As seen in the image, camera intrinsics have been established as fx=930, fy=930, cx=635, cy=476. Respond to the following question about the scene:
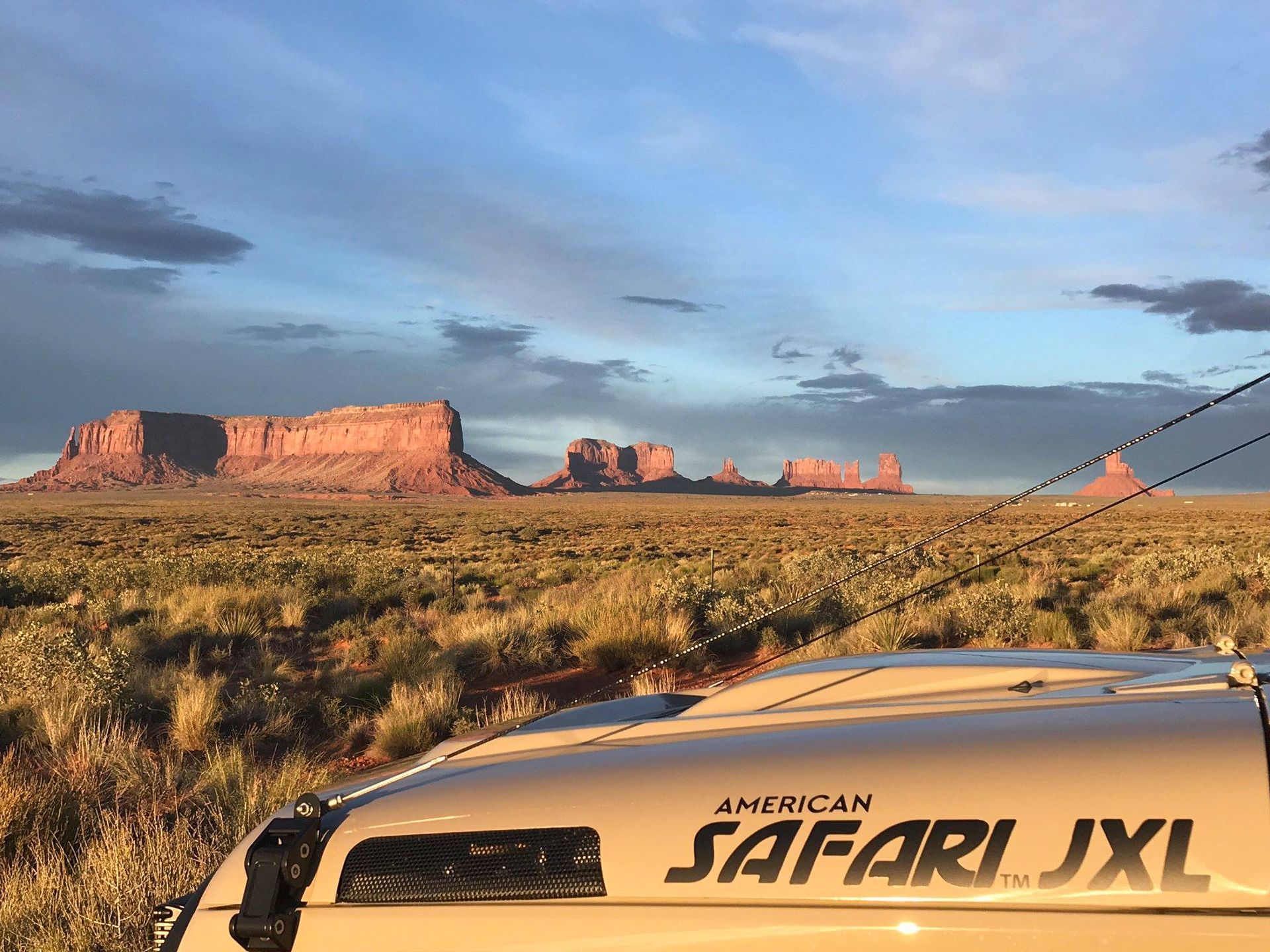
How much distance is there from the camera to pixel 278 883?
6.46 feet

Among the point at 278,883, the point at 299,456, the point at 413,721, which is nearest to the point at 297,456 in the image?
the point at 299,456

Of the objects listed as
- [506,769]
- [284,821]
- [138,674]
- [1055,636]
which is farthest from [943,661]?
[138,674]

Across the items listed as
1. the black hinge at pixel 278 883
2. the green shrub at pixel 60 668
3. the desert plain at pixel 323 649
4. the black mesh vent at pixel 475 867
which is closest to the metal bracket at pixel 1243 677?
the desert plain at pixel 323 649

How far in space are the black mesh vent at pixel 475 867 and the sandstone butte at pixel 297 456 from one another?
165894mm

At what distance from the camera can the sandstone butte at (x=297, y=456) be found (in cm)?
17188

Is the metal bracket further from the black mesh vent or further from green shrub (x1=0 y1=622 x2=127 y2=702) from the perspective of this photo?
green shrub (x1=0 y1=622 x2=127 y2=702)

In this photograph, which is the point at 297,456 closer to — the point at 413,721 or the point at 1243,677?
the point at 413,721

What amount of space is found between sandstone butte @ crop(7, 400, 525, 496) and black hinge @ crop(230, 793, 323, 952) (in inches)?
6526

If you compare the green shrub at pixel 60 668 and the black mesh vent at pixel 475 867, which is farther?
the green shrub at pixel 60 668

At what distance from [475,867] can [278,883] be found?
0.44 m

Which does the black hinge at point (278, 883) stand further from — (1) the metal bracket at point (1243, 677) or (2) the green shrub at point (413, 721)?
(2) the green shrub at point (413, 721)

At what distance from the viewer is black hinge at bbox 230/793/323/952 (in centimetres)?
192

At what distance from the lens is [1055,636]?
10.5 metres

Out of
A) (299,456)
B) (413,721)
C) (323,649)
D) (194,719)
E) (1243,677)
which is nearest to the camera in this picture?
(1243,677)
